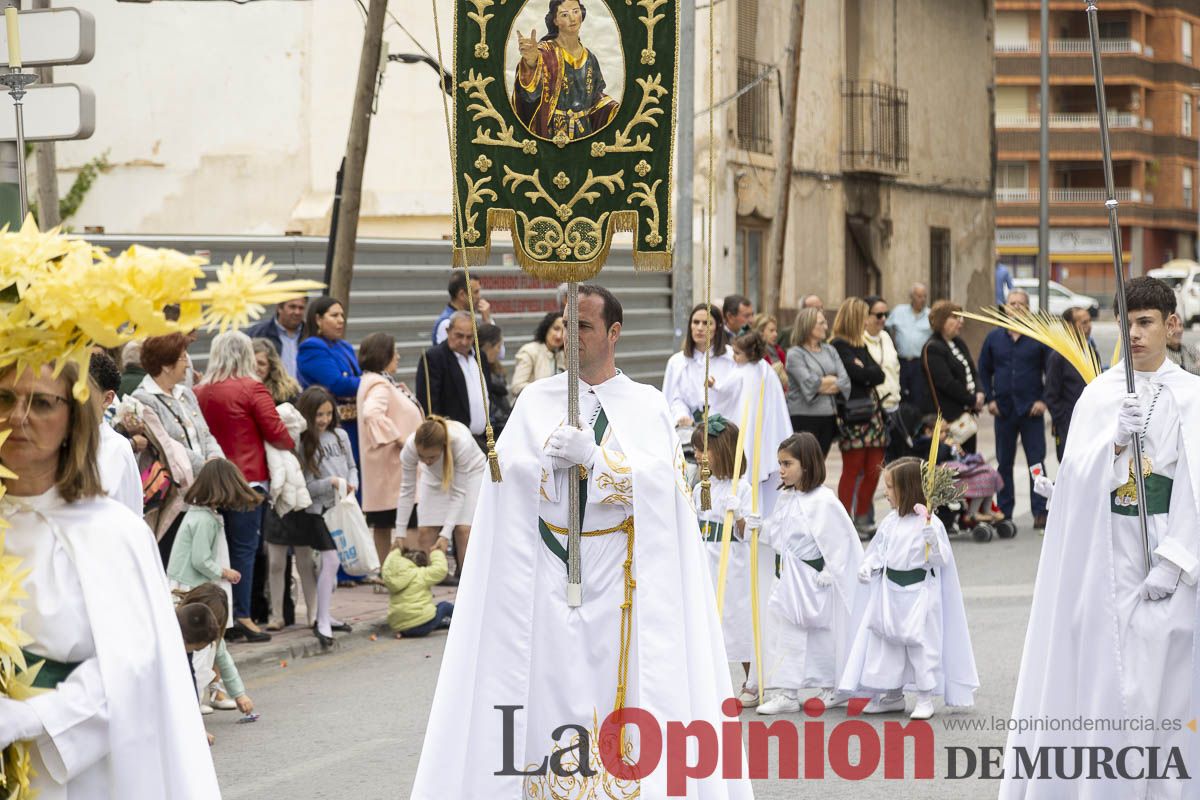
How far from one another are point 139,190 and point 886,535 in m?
17.4

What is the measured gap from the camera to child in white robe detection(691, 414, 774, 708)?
29.9 feet

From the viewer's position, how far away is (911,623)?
8.65 meters

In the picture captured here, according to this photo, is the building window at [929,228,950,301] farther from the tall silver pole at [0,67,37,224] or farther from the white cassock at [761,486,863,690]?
the tall silver pole at [0,67,37,224]

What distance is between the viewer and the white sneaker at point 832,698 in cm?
906

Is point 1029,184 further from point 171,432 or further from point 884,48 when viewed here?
point 171,432

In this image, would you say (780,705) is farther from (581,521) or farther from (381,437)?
(381,437)

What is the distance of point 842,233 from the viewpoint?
29375 millimetres

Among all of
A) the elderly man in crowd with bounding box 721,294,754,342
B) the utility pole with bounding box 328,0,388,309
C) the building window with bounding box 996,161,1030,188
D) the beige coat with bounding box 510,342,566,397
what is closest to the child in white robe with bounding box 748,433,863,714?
the beige coat with bounding box 510,342,566,397

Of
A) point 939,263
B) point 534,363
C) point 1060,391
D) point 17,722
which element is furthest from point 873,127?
point 17,722

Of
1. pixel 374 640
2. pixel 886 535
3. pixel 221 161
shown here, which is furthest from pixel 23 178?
pixel 221 161

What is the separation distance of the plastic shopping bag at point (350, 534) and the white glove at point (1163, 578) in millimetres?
5731

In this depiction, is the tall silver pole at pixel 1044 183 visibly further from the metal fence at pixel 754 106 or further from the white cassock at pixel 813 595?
the white cassock at pixel 813 595

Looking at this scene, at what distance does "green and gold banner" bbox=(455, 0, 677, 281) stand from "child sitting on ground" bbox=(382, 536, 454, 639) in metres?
4.71

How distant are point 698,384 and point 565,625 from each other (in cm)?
684
